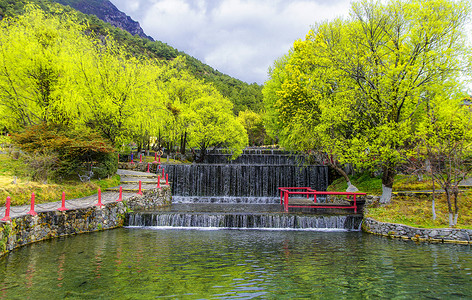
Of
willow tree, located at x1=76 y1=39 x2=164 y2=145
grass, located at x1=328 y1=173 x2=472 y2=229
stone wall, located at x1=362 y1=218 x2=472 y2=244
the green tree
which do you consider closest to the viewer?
stone wall, located at x1=362 y1=218 x2=472 y2=244

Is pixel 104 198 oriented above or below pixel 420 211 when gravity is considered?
above

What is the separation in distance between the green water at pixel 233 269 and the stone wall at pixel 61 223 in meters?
0.59

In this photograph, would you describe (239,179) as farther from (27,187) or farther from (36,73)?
(36,73)

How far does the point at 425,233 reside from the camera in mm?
12789

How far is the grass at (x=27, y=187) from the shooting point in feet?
44.8

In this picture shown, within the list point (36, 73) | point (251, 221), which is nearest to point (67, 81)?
point (36, 73)

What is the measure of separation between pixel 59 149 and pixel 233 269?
564 inches

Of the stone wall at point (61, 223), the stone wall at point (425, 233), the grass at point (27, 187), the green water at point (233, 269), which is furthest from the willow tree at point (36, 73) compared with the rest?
the stone wall at point (425, 233)

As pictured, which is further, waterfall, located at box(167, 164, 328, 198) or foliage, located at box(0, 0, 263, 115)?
foliage, located at box(0, 0, 263, 115)

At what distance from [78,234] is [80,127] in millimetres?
9449

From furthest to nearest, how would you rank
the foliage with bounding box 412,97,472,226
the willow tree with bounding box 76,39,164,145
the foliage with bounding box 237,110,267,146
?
the foliage with bounding box 237,110,267,146 < the willow tree with bounding box 76,39,164,145 < the foliage with bounding box 412,97,472,226

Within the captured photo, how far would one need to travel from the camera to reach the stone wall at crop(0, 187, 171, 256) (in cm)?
1051

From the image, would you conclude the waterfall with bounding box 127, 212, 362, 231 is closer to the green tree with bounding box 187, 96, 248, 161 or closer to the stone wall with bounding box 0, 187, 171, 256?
the stone wall with bounding box 0, 187, 171, 256

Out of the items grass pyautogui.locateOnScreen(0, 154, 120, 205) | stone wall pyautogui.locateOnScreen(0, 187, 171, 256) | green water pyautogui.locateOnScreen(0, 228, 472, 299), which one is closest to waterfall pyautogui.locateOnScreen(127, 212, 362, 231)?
stone wall pyautogui.locateOnScreen(0, 187, 171, 256)
